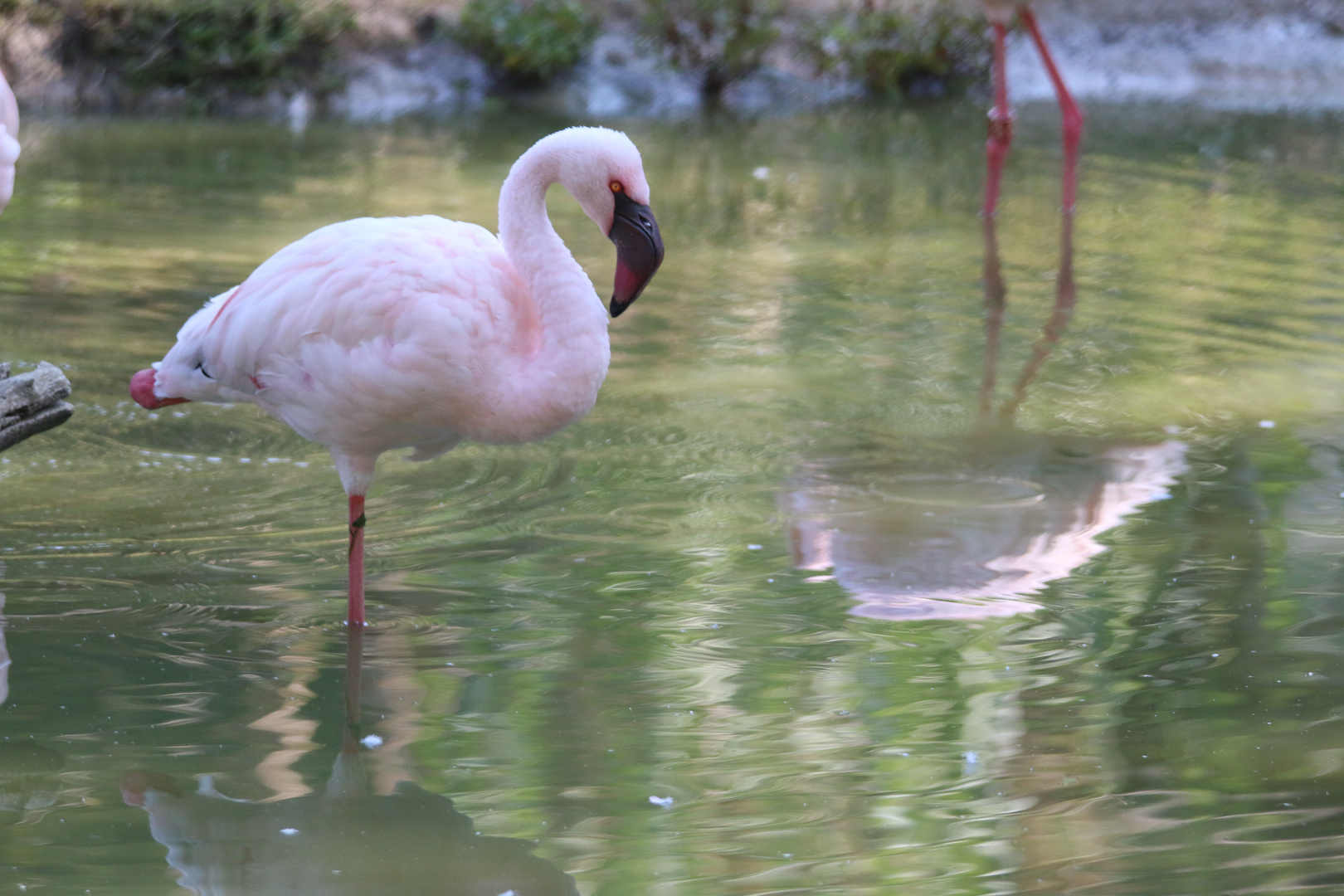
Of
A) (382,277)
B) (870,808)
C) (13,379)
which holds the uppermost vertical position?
(382,277)

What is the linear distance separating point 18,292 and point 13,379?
118 inches

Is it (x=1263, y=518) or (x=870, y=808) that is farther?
(x=1263, y=518)

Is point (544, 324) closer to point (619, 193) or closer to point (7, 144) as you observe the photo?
point (619, 193)

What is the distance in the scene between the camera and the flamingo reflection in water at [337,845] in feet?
8.32

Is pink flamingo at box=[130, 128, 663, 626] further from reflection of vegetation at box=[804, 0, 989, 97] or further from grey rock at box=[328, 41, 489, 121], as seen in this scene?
reflection of vegetation at box=[804, 0, 989, 97]

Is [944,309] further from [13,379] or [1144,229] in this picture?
[13,379]

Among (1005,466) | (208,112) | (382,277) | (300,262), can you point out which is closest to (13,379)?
(300,262)

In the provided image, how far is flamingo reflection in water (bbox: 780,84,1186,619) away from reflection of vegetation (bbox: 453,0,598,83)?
9.74 meters

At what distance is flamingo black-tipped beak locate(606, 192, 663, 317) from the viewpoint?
128 inches

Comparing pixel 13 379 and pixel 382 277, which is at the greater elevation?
pixel 382 277

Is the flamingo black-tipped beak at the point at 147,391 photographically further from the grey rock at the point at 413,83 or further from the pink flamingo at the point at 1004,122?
the grey rock at the point at 413,83

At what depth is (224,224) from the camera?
315 inches

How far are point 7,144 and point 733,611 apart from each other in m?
2.77

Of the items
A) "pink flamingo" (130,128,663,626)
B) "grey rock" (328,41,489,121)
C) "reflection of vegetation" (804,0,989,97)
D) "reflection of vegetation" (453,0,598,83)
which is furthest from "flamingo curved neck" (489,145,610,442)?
"reflection of vegetation" (804,0,989,97)
